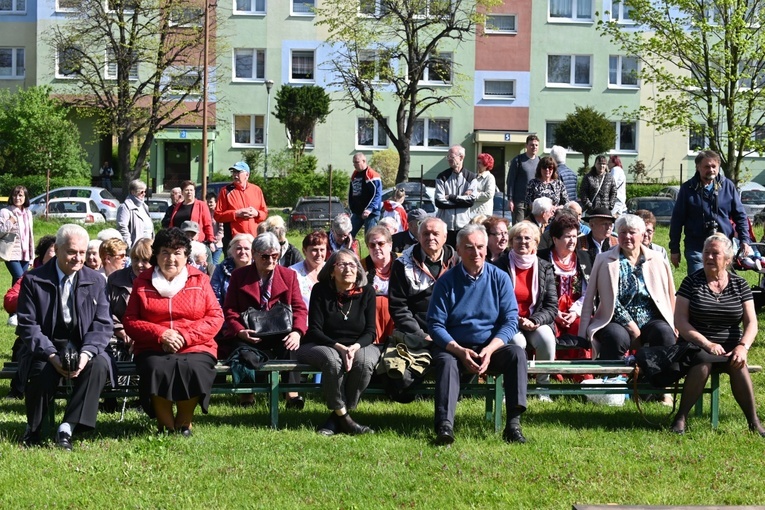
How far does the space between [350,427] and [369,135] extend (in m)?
39.1

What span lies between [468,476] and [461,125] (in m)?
40.1

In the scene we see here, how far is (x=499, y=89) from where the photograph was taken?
45.7 meters

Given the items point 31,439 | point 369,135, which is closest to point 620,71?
point 369,135

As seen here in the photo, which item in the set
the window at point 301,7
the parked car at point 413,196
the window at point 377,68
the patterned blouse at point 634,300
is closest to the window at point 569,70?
the window at point 377,68

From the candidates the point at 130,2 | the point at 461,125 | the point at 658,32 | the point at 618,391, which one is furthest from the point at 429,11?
the point at 618,391

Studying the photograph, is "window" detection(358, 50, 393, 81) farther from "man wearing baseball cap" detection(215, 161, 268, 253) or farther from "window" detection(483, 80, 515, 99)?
"man wearing baseball cap" detection(215, 161, 268, 253)

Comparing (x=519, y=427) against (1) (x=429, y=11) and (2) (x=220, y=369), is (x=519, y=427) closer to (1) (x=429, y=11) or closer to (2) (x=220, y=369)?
(2) (x=220, y=369)

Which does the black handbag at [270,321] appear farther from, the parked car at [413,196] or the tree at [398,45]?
the tree at [398,45]

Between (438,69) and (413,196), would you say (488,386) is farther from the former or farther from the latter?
(438,69)

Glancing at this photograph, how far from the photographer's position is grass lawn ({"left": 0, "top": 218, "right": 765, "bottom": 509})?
19.2 ft

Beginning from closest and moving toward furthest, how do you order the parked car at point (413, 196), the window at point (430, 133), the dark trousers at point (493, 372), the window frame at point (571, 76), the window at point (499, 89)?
the dark trousers at point (493, 372) < the parked car at point (413, 196) < the window at point (499, 89) < the window frame at point (571, 76) < the window at point (430, 133)

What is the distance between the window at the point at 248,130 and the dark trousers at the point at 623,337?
127 feet

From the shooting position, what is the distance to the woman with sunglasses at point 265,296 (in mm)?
8203

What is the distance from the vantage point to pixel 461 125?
45.5 m
